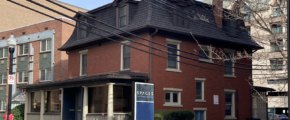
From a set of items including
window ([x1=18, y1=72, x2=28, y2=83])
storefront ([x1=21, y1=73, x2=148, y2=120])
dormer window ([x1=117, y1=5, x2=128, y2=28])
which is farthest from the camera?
window ([x1=18, y1=72, x2=28, y2=83])

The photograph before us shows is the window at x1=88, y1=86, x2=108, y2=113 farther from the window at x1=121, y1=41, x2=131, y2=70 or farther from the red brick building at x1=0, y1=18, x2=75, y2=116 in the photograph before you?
the red brick building at x1=0, y1=18, x2=75, y2=116

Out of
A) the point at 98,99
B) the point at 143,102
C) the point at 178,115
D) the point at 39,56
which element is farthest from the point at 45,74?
the point at 178,115

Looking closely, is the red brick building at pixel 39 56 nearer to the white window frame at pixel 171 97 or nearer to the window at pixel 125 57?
the window at pixel 125 57

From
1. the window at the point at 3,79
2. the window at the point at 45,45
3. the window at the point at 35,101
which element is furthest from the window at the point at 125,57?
the window at the point at 3,79

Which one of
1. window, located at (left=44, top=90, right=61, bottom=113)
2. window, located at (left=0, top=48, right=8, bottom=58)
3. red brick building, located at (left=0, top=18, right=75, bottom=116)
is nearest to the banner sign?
window, located at (left=44, top=90, right=61, bottom=113)

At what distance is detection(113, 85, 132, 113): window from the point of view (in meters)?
23.0

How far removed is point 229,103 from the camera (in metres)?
28.4

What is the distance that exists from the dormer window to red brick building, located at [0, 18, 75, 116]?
42.4ft

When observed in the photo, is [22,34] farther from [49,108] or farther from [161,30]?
[161,30]

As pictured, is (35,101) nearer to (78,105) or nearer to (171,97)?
(78,105)

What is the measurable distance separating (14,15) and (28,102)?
25429 millimetres

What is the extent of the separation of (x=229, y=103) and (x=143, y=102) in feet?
33.6

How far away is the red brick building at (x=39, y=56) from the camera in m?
37.6

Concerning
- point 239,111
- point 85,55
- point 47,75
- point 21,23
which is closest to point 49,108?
point 85,55
